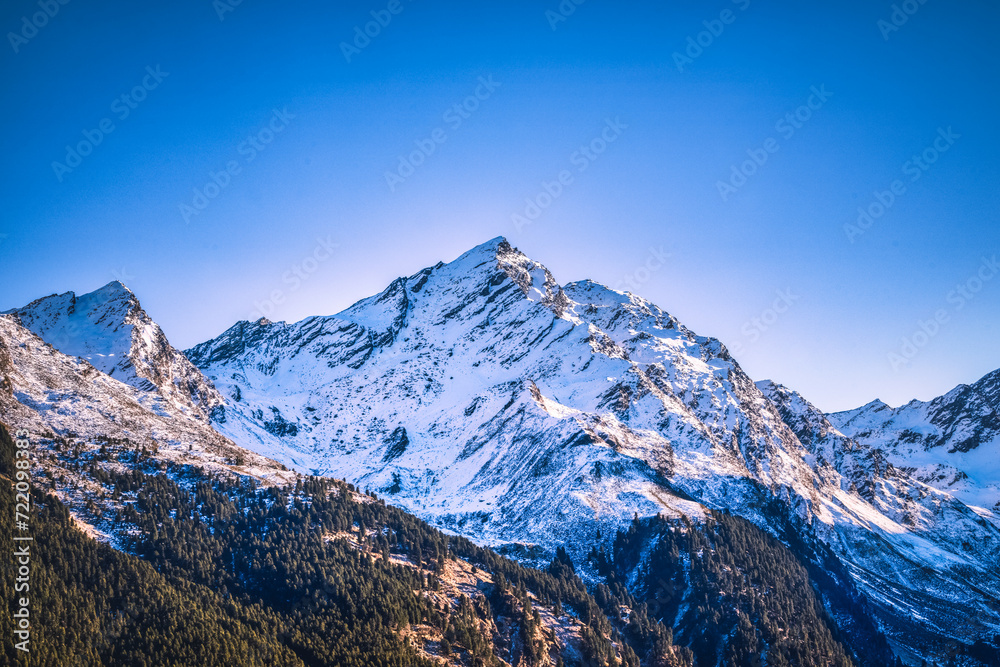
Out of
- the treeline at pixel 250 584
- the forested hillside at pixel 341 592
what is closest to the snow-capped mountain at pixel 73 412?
the forested hillside at pixel 341 592

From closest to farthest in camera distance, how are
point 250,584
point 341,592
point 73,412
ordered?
point 341,592
point 250,584
point 73,412

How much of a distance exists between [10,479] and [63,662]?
4443 cm

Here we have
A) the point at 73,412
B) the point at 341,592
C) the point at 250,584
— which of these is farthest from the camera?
the point at 73,412

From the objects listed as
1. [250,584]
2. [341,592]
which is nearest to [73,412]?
[250,584]

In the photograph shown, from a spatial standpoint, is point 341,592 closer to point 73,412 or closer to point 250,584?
point 250,584

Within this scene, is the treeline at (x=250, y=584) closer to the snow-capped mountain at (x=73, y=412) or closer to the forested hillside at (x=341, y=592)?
the forested hillside at (x=341, y=592)

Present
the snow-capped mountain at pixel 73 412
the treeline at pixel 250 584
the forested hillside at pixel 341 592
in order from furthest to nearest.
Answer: the snow-capped mountain at pixel 73 412 < the forested hillside at pixel 341 592 < the treeline at pixel 250 584

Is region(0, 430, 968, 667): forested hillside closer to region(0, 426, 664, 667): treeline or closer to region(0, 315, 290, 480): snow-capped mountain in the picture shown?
region(0, 426, 664, 667): treeline

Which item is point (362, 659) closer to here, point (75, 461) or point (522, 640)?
point (522, 640)

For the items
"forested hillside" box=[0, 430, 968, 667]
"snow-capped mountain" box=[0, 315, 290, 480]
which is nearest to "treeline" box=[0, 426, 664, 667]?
"forested hillside" box=[0, 430, 968, 667]

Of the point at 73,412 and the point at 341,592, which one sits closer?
the point at 341,592

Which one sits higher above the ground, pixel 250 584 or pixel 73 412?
pixel 73 412

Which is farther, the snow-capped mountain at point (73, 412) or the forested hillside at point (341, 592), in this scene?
the snow-capped mountain at point (73, 412)

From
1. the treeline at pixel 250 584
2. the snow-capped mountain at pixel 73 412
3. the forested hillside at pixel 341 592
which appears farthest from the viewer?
the snow-capped mountain at pixel 73 412
